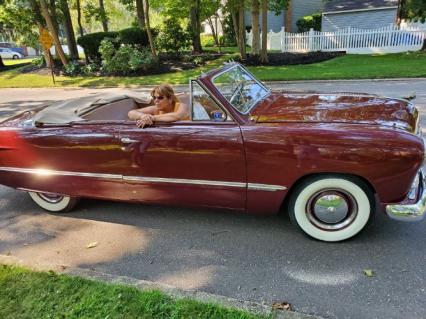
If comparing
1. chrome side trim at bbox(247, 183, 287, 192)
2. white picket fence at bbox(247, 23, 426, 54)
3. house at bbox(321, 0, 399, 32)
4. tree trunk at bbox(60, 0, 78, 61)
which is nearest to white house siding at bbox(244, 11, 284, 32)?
house at bbox(321, 0, 399, 32)

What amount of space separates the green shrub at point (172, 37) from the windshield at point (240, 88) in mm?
18097

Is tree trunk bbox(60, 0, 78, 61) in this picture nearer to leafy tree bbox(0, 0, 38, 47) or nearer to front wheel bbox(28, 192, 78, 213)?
leafy tree bbox(0, 0, 38, 47)

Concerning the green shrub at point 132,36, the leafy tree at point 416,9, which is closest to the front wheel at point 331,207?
the leafy tree at point 416,9

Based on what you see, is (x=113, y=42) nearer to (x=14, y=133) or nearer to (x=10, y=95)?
(x=10, y=95)

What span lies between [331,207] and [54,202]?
286cm

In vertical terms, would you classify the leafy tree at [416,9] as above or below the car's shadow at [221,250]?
above

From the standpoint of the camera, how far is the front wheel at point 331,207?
306 cm

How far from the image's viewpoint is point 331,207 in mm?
3156

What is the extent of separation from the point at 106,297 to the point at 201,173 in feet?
4.09

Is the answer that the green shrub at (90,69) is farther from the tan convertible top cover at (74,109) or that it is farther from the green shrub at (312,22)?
the green shrub at (312,22)

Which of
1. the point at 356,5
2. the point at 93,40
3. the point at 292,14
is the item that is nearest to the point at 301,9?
the point at 292,14

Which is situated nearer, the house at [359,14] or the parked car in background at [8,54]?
the house at [359,14]

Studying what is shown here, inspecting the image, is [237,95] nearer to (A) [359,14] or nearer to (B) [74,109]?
(B) [74,109]

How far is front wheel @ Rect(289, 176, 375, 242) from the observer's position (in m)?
3.06
